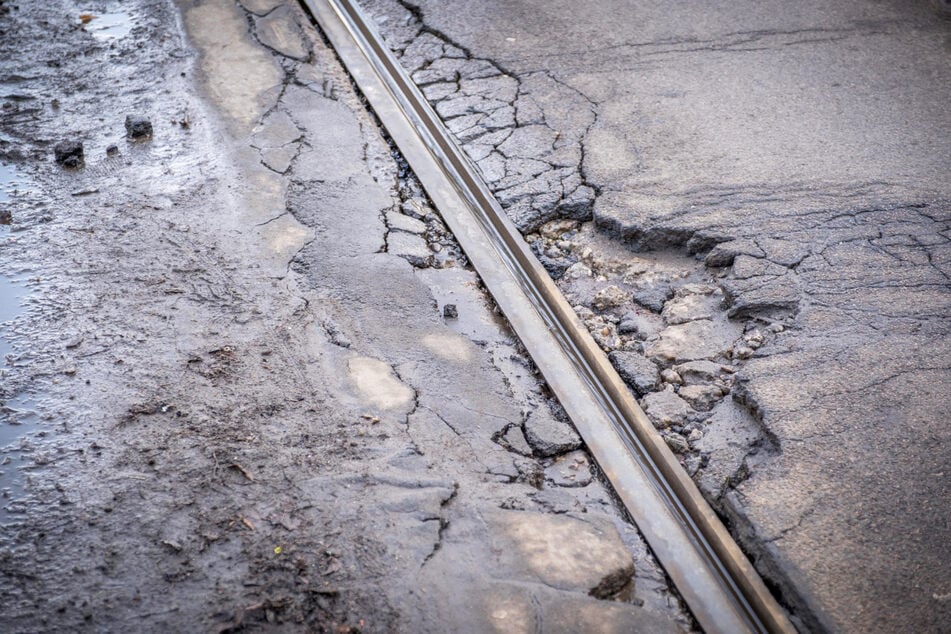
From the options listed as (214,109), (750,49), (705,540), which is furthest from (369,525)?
(750,49)

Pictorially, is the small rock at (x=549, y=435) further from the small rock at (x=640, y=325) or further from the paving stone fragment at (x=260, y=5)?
the paving stone fragment at (x=260, y=5)

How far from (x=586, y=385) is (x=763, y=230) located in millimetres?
1328

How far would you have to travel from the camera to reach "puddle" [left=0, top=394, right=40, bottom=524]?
280 cm

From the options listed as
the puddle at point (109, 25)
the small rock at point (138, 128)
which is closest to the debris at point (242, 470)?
the small rock at point (138, 128)

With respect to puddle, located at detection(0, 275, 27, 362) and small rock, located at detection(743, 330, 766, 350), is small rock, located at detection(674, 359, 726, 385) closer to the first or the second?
small rock, located at detection(743, 330, 766, 350)

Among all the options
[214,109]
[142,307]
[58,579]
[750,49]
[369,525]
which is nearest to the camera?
[58,579]

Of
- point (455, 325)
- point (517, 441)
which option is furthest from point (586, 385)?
point (455, 325)

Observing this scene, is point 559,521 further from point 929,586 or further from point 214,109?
point 214,109

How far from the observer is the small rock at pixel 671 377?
339 centimetres

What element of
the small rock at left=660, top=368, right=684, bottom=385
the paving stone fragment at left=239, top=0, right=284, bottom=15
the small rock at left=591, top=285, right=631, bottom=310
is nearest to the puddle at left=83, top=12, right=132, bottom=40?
the paving stone fragment at left=239, top=0, right=284, bottom=15

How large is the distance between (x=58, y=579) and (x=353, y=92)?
11.8ft

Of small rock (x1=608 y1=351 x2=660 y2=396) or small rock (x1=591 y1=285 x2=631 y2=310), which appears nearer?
small rock (x1=608 y1=351 x2=660 y2=396)

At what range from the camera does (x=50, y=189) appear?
429cm

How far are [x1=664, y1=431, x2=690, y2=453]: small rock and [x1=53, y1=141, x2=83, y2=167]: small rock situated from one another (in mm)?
3521
